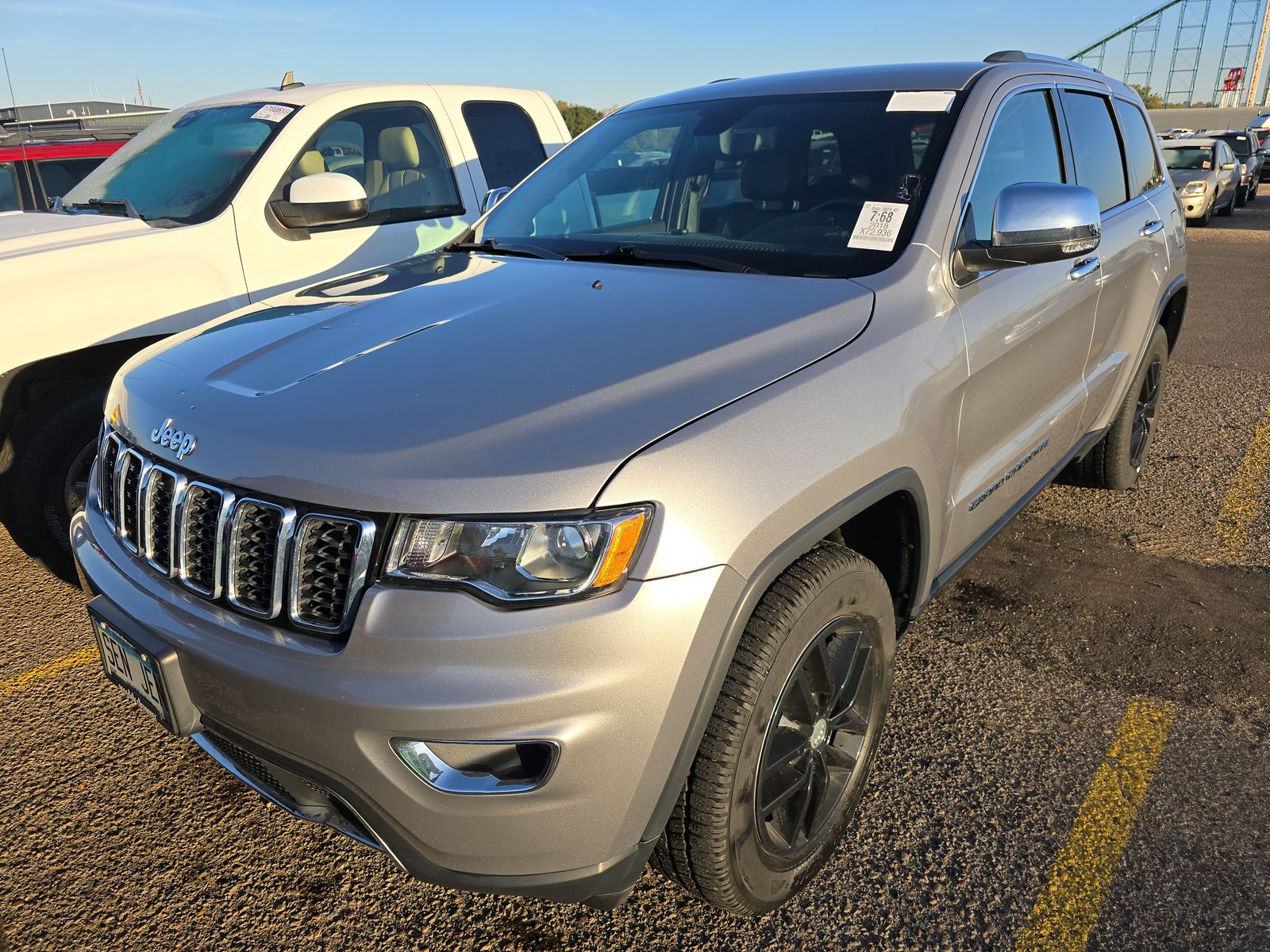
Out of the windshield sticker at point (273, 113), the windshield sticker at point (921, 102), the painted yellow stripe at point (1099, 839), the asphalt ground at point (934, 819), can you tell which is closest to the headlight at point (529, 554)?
the asphalt ground at point (934, 819)

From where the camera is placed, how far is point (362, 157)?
4621mm

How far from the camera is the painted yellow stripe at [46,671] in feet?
10.4

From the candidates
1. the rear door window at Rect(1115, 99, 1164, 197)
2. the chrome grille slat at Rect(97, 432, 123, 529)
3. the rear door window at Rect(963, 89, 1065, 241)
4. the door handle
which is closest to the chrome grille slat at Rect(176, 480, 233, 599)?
the chrome grille slat at Rect(97, 432, 123, 529)

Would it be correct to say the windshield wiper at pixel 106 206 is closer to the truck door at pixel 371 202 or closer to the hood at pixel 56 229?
the hood at pixel 56 229

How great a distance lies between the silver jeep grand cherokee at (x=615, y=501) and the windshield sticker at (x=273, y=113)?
5.96 feet

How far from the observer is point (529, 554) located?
1.63 m

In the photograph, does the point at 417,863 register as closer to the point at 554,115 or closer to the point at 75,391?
the point at 75,391

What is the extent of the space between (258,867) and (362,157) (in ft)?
11.2

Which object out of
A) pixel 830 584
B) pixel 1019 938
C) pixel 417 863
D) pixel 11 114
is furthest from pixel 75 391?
pixel 11 114

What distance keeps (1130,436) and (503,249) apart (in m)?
2.99

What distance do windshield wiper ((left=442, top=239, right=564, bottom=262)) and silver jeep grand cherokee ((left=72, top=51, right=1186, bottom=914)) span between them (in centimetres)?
3

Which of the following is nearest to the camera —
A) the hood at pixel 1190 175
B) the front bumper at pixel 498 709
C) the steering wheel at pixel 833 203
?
the front bumper at pixel 498 709

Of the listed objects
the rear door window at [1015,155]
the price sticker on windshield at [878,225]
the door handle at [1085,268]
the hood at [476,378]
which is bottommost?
the door handle at [1085,268]

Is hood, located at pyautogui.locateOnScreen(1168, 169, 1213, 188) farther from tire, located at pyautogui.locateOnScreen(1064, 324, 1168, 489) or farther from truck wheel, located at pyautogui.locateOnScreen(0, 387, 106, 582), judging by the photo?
truck wheel, located at pyautogui.locateOnScreen(0, 387, 106, 582)
